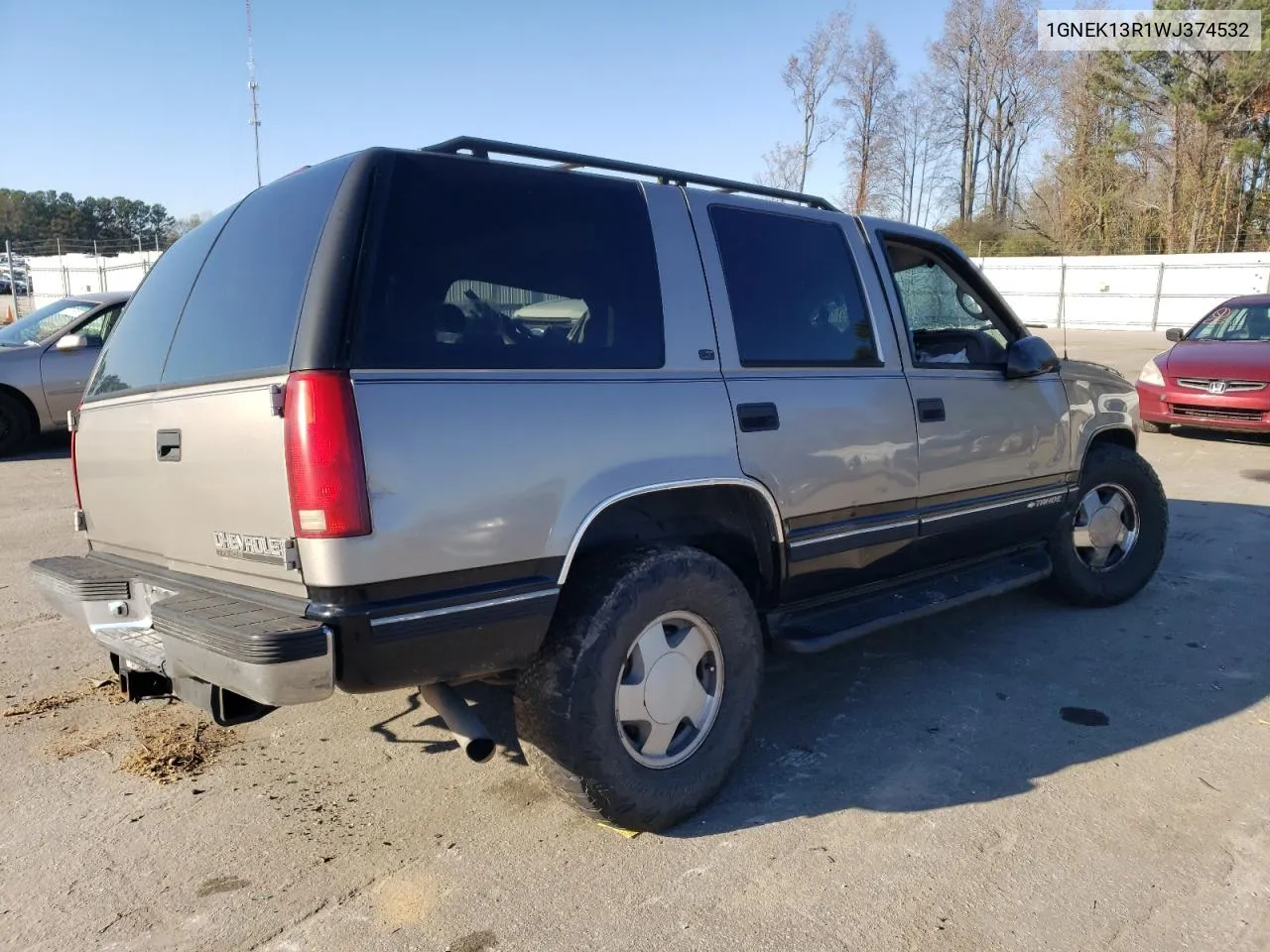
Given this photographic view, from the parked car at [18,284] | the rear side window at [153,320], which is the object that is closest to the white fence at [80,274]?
the parked car at [18,284]

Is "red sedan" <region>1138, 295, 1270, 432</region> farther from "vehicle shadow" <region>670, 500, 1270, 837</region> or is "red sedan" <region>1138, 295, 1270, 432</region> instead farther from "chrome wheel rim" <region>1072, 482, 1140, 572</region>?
"vehicle shadow" <region>670, 500, 1270, 837</region>

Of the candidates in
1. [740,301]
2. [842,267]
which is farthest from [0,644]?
[842,267]

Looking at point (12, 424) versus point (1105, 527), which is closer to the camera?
point (1105, 527)

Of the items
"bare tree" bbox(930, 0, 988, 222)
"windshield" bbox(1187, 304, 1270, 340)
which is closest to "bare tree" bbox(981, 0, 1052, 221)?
"bare tree" bbox(930, 0, 988, 222)

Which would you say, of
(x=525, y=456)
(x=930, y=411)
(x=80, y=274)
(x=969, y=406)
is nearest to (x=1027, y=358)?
(x=969, y=406)

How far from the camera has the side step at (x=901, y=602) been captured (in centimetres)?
343

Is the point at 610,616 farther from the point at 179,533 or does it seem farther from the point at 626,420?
the point at 179,533

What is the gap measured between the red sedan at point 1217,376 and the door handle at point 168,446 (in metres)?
9.48

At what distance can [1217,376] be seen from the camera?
33.0 feet

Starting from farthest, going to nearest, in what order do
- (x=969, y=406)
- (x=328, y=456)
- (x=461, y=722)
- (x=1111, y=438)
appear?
1. (x=1111, y=438)
2. (x=969, y=406)
3. (x=461, y=722)
4. (x=328, y=456)

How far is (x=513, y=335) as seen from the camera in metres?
2.71

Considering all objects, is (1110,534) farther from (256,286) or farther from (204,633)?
(204,633)

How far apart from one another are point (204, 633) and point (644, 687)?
1.26m

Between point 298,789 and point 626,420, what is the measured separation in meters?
1.72
